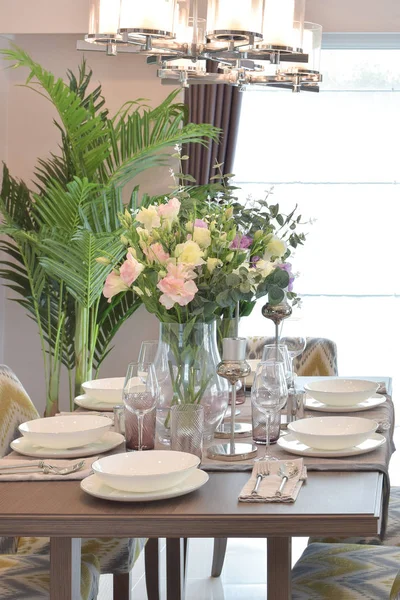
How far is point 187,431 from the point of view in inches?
83.0

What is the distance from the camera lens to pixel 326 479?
1.99 meters

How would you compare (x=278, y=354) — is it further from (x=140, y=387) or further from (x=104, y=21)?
(x=104, y=21)

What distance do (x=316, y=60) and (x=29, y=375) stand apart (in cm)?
317

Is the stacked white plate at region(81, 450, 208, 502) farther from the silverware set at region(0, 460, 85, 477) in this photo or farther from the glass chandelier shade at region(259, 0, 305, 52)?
the glass chandelier shade at region(259, 0, 305, 52)

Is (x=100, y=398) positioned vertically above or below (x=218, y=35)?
below

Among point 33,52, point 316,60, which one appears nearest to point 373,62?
point 33,52

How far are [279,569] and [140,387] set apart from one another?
541 millimetres

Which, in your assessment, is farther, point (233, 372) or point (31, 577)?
point (31, 577)

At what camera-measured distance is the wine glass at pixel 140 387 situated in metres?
2.15

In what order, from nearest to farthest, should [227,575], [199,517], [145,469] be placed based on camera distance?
[199,517]
[145,469]
[227,575]

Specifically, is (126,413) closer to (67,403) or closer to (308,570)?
(308,570)

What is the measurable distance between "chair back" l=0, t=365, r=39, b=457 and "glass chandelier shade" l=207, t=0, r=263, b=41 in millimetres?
1226

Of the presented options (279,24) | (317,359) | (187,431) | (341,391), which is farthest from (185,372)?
(317,359)

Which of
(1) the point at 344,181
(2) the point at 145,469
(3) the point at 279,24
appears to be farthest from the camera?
(1) the point at 344,181
